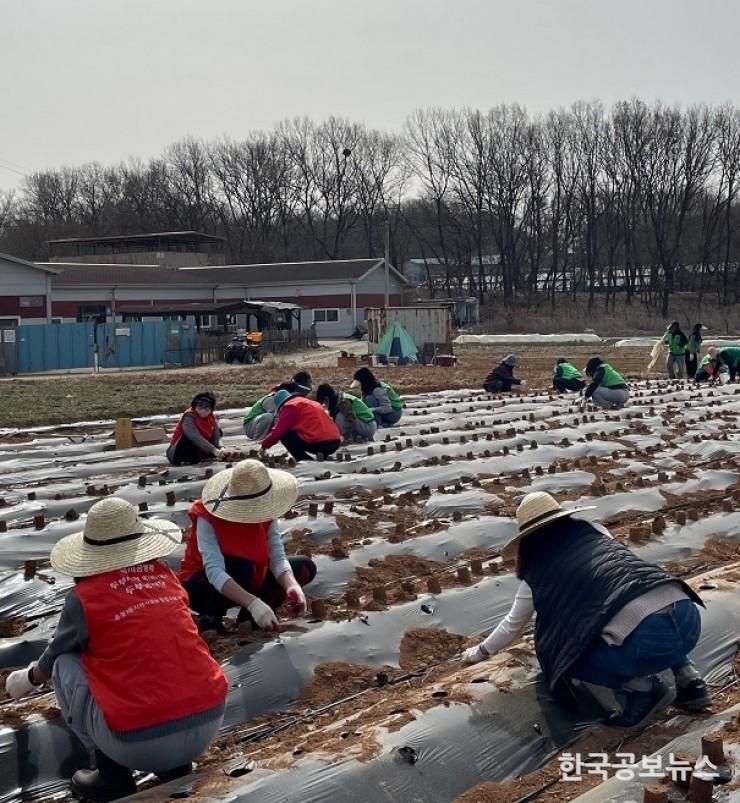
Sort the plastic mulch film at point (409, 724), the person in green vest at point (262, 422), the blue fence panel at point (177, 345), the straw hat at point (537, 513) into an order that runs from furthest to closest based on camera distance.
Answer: the blue fence panel at point (177, 345), the person in green vest at point (262, 422), the straw hat at point (537, 513), the plastic mulch film at point (409, 724)

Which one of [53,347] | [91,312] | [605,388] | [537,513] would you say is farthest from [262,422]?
[91,312]

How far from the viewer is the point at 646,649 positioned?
3.97 m

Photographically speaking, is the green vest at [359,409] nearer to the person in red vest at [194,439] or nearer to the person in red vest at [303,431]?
the person in red vest at [303,431]

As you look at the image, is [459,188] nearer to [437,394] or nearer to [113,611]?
[437,394]

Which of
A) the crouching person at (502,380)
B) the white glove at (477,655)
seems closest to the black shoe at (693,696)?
the white glove at (477,655)

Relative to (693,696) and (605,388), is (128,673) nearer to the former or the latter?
(693,696)

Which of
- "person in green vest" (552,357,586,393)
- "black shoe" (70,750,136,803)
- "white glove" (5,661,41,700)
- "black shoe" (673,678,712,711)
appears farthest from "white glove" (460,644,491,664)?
"person in green vest" (552,357,586,393)

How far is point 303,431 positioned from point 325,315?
38.3 meters

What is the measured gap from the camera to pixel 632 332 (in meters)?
49.2

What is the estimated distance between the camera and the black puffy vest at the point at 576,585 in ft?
13.2

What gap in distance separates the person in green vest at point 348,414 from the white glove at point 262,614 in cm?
612

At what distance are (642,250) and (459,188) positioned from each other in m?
11.1

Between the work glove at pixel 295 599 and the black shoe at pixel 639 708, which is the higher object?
the work glove at pixel 295 599

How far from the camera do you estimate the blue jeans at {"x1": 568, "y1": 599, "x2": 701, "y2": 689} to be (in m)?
3.97
